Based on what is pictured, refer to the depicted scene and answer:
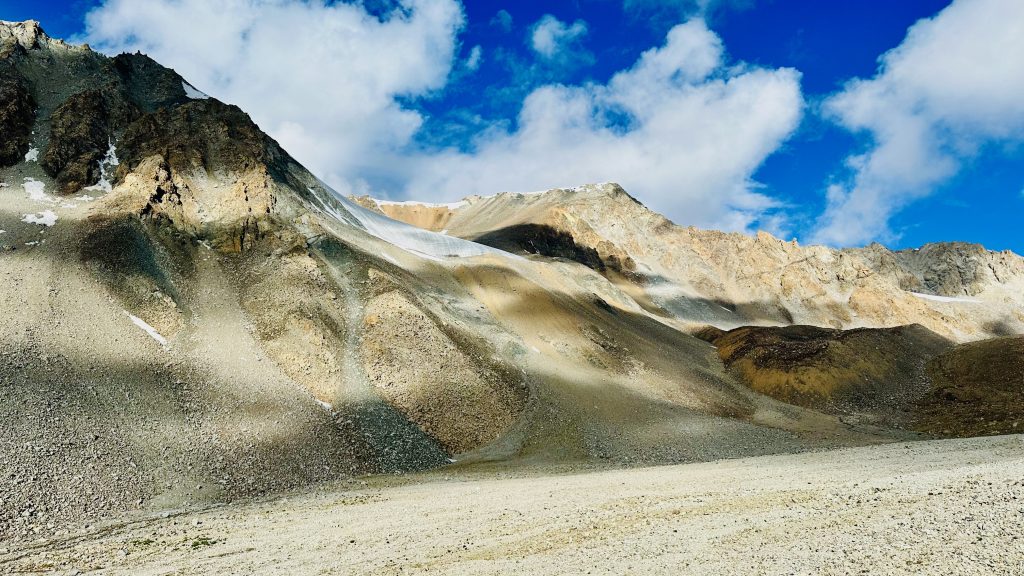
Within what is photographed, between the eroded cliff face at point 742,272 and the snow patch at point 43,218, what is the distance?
89019 mm

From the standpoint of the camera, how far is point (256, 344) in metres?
35.5

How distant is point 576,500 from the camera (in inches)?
663

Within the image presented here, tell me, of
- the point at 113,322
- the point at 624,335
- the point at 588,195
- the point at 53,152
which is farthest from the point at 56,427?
the point at 588,195

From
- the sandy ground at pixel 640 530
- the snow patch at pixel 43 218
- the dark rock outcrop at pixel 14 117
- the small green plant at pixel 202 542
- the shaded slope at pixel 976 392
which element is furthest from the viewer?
the dark rock outcrop at pixel 14 117

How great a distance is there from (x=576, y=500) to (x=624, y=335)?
144 feet

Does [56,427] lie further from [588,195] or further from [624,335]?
[588,195]

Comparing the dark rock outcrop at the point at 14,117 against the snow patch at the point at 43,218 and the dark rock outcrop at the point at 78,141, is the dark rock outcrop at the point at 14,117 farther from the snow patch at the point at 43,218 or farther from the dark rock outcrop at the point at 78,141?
the snow patch at the point at 43,218

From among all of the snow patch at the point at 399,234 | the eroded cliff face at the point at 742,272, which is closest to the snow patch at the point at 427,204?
the eroded cliff face at the point at 742,272

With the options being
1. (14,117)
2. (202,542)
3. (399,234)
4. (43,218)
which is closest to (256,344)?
(43,218)

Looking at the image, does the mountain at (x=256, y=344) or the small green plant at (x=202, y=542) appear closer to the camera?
the small green plant at (x=202, y=542)

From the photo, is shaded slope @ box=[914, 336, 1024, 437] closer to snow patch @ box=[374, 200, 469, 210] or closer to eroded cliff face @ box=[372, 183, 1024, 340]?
eroded cliff face @ box=[372, 183, 1024, 340]

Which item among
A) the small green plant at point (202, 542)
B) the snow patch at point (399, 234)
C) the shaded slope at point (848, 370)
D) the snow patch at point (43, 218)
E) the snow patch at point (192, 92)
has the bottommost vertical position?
the small green plant at point (202, 542)

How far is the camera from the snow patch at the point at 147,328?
104 feet

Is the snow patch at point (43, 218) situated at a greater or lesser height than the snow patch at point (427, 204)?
lesser
